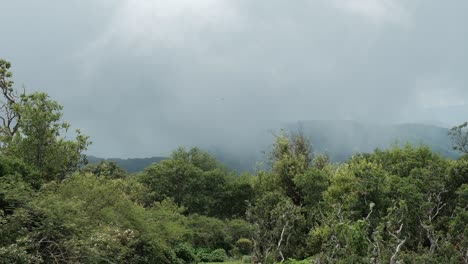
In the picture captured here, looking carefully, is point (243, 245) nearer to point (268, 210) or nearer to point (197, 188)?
→ point (197, 188)

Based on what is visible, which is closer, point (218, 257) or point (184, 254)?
point (184, 254)

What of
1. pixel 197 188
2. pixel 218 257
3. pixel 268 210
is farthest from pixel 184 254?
pixel 197 188

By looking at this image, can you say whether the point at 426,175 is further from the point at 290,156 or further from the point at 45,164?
the point at 45,164

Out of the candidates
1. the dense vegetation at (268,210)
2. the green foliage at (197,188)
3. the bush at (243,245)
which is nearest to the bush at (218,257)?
the dense vegetation at (268,210)

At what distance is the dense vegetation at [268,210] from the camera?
1535 cm

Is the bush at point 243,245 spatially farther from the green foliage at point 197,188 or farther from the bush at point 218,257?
the green foliage at point 197,188

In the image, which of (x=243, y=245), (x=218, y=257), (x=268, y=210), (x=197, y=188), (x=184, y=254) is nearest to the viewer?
(x=268, y=210)

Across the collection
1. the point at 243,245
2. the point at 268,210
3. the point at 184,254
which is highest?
the point at 268,210

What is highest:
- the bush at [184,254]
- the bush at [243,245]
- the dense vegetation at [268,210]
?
the dense vegetation at [268,210]

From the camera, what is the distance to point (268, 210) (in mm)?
27766

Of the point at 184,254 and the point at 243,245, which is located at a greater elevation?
the point at 184,254

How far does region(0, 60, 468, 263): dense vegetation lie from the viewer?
15.4 m

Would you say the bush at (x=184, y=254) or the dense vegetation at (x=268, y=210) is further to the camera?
the bush at (x=184, y=254)

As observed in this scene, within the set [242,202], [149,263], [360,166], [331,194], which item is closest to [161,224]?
[149,263]
